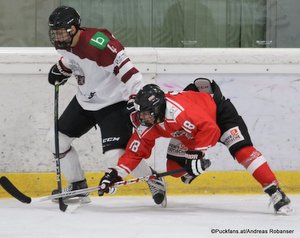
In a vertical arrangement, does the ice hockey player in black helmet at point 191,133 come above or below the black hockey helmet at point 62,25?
below

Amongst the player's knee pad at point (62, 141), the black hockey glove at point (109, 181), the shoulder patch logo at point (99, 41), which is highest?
the shoulder patch logo at point (99, 41)

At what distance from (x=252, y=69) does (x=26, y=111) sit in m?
1.35

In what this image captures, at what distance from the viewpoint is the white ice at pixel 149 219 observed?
3.56 m

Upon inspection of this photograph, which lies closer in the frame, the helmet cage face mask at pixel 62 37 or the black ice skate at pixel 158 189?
the helmet cage face mask at pixel 62 37

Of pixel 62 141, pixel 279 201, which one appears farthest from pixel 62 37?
pixel 279 201

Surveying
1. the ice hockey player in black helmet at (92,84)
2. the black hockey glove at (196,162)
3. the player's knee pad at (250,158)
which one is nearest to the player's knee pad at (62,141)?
the ice hockey player in black helmet at (92,84)

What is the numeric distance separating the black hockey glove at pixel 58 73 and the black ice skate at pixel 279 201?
1.21 m

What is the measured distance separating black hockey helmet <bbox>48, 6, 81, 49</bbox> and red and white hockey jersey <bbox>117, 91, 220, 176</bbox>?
0.49 m

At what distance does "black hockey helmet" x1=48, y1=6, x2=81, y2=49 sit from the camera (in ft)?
13.2

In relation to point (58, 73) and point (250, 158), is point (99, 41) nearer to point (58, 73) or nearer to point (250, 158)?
point (58, 73)

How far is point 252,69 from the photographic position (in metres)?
4.92

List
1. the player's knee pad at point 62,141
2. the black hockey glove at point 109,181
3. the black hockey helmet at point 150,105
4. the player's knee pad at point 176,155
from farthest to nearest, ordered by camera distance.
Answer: the player's knee pad at point 62,141 → the player's knee pad at point 176,155 → the black hockey glove at point 109,181 → the black hockey helmet at point 150,105

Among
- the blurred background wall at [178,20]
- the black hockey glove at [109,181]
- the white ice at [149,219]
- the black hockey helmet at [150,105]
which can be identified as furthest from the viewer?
the blurred background wall at [178,20]

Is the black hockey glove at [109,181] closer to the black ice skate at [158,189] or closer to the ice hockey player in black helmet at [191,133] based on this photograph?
the ice hockey player in black helmet at [191,133]
